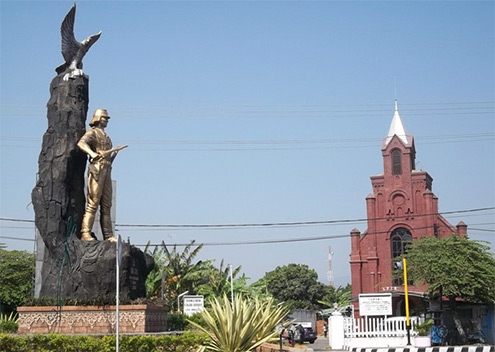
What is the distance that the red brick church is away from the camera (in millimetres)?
53250

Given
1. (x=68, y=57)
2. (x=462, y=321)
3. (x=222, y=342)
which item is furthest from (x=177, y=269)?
(x=222, y=342)

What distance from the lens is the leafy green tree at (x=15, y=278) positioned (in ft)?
131

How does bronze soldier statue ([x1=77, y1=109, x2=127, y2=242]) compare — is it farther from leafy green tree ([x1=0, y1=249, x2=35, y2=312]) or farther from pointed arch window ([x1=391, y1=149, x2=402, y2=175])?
pointed arch window ([x1=391, y1=149, x2=402, y2=175])

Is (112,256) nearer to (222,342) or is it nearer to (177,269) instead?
(222,342)

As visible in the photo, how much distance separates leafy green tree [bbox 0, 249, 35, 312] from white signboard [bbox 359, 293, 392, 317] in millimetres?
19703

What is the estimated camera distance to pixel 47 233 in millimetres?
18156

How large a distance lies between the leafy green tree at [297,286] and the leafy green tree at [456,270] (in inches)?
1403

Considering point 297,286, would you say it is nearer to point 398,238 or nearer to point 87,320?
point 398,238

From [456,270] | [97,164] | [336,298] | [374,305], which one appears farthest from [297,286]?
[97,164]

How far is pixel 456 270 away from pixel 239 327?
1882 centimetres

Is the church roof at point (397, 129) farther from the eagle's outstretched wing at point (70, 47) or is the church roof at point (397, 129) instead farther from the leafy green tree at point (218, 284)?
the eagle's outstretched wing at point (70, 47)

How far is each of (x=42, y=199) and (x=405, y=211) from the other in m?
39.7

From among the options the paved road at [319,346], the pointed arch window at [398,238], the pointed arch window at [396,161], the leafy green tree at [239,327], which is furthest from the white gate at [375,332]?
the pointed arch window at [396,161]

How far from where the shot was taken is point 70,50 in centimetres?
1958
